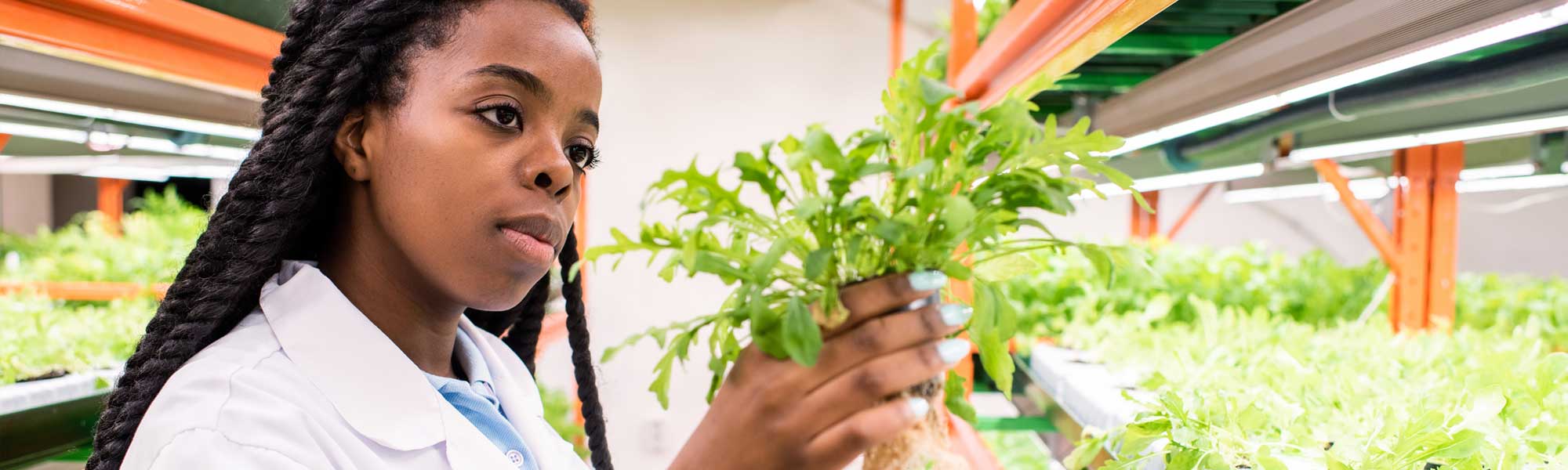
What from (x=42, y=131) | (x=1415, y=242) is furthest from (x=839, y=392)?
(x=1415, y=242)

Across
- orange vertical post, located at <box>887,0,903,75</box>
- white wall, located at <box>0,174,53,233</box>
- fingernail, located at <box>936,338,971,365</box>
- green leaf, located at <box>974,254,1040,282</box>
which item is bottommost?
white wall, located at <box>0,174,53,233</box>

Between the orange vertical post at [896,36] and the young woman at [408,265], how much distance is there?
4460 millimetres

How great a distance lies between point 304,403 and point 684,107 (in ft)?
15.2

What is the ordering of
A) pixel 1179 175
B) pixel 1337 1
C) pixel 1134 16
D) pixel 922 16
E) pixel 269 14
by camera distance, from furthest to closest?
pixel 922 16 → pixel 1179 175 → pixel 269 14 → pixel 1337 1 → pixel 1134 16

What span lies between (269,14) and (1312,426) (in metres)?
1.90

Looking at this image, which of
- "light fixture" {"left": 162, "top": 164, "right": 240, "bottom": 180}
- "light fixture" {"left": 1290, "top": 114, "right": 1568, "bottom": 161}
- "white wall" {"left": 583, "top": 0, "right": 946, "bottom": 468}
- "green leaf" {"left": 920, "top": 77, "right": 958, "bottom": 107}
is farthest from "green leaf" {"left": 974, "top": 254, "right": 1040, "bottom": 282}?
"white wall" {"left": 583, "top": 0, "right": 946, "bottom": 468}

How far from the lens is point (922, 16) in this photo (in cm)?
559

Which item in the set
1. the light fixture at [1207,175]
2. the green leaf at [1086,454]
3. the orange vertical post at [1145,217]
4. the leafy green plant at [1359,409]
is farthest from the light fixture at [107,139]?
the orange vertical post at [1145,217]

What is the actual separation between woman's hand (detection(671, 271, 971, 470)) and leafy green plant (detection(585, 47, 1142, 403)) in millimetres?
28

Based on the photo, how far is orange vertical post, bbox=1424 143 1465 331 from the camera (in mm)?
2582

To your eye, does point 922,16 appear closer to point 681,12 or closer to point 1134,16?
point 681,12

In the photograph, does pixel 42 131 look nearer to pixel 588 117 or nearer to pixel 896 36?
pixel 588 117

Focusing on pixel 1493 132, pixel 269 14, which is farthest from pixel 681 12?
pixel 1493 132

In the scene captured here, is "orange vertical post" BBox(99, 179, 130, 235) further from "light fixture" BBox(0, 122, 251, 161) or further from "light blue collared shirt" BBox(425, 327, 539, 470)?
"light blue collared shirt" BBox(425, 327, 539, 470)
